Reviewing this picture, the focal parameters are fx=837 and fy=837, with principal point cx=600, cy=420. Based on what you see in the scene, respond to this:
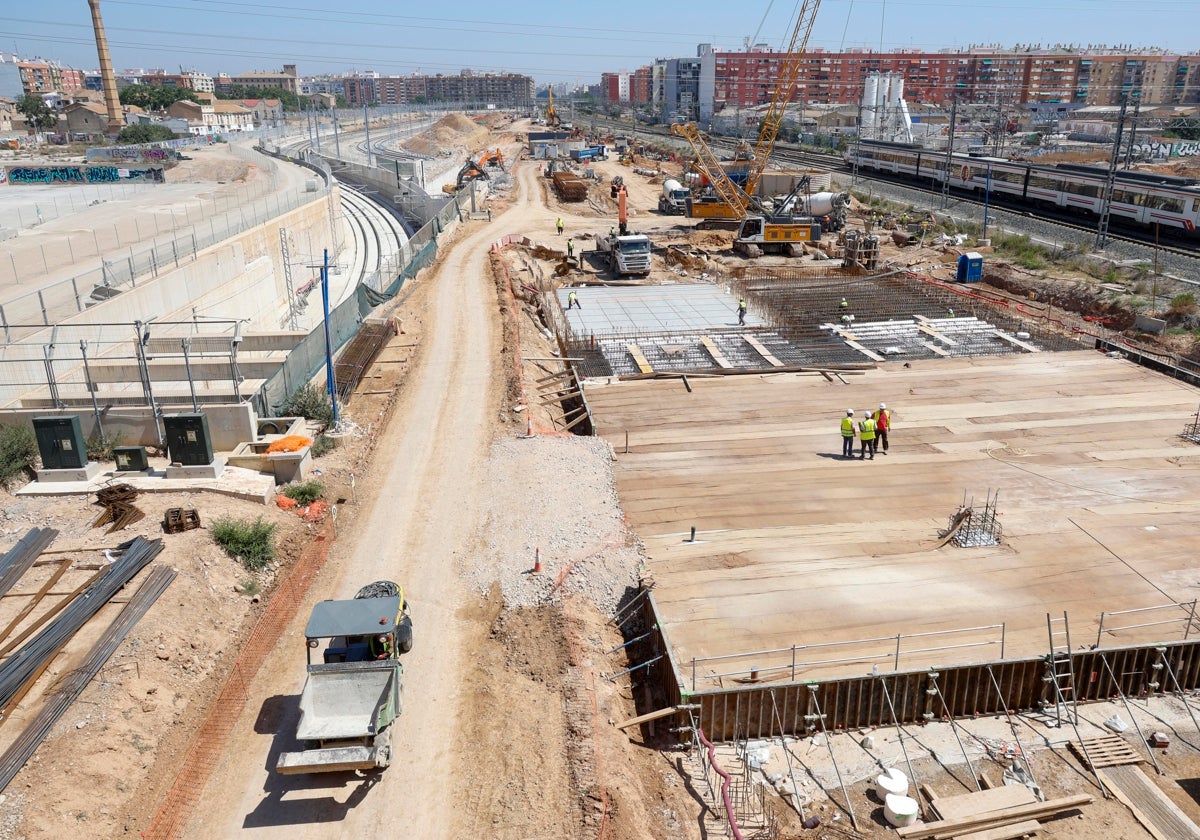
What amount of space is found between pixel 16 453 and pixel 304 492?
20.8ft

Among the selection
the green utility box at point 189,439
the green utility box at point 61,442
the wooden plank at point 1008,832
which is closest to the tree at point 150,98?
the green utility box at point 61,442

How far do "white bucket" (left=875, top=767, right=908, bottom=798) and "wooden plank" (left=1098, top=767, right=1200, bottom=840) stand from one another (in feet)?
9.34

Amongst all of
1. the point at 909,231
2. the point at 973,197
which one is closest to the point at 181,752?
the point at 909,231

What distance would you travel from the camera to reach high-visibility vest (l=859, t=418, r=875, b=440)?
1977 centimetres

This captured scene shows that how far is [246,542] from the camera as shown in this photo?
15.3 metres

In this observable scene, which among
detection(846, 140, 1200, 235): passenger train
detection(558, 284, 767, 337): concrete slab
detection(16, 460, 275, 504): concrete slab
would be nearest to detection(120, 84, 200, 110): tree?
detection(846, 140, 1200, 235): passenger train

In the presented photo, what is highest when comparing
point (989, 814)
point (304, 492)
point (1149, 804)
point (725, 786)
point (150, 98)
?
point (150, 98)

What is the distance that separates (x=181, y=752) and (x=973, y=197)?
6403 cm

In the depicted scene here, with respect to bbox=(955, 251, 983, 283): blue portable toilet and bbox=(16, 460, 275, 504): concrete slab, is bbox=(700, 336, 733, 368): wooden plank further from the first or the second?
bbox=(955, 251, 983, 283): blue portable toilet

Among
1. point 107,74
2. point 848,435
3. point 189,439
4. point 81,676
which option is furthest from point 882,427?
point 107,74

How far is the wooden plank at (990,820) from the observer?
10305mm

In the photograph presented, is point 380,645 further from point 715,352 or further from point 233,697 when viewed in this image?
point 715,352

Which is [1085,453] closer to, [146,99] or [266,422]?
[266,422]

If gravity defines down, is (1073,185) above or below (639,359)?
above
